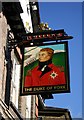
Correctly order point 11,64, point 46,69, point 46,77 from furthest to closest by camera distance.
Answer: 1. point 11,64
2. point 46,69
3. point 46,77

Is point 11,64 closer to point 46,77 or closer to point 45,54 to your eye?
point 45,54

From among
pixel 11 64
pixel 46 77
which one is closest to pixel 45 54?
pixel 46 77

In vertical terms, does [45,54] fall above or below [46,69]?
above

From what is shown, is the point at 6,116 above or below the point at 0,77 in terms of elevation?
below

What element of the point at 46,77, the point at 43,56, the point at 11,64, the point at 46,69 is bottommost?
the point at 46,77

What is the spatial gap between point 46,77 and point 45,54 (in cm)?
119

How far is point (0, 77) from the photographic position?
14.3 m

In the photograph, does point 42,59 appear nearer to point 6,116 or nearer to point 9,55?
point 9,55

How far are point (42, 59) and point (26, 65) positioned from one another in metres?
0.75

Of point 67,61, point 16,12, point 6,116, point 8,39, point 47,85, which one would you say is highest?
point 16,12

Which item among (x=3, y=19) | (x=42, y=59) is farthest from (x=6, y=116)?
(x=3, y=19)

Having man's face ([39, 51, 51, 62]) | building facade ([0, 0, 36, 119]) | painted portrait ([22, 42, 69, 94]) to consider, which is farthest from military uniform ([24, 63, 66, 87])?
building facade ([0, 0, 36, 119])

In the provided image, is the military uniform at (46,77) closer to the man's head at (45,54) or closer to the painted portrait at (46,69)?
the painted portrait at (46,69)

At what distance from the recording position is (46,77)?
1442 centimetres
